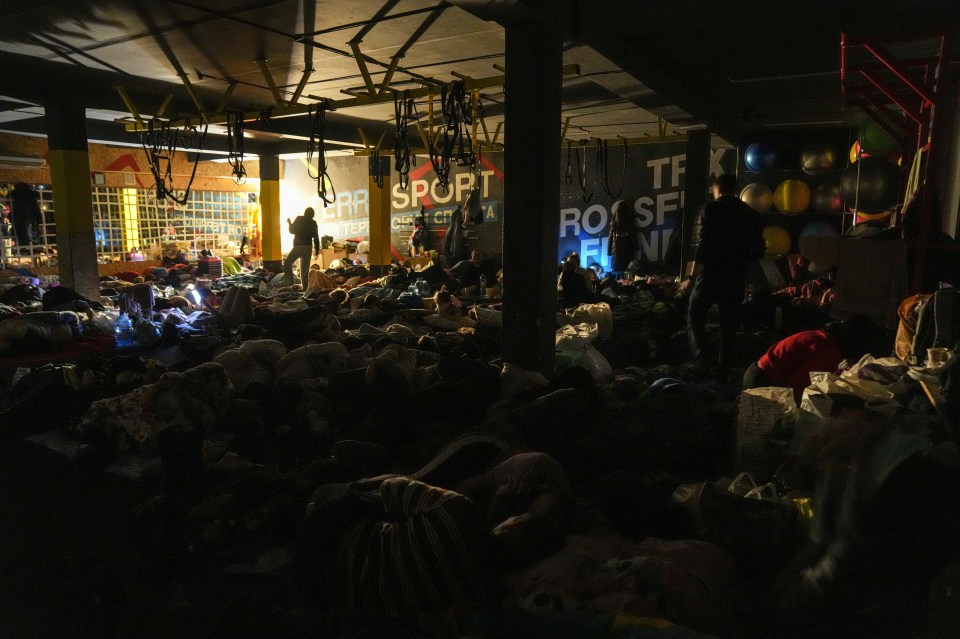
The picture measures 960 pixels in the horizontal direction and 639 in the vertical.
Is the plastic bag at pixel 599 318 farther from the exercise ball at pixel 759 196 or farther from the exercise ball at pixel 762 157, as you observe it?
the exercise ball at pixel 762 157

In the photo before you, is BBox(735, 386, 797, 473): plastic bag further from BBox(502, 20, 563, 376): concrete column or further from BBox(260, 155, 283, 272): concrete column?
BBox(260, 155, 283, 272): concrete column

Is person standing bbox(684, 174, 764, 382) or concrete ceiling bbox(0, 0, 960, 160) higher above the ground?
concrete ceiling bbox(0, 0, 960, 160)

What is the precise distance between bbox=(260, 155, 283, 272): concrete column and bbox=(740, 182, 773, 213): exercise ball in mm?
9383

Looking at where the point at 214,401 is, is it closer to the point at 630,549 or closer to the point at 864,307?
the point at 630,549

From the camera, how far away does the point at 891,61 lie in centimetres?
494

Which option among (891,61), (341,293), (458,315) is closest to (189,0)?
(458,315)

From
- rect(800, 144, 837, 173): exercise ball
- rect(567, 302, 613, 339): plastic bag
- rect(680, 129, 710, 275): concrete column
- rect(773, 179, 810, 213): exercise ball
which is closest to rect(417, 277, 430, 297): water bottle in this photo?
rect(567, 302, 613, 339): plastic bag

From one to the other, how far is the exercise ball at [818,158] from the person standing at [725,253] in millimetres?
6716

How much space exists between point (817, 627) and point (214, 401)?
3540mm

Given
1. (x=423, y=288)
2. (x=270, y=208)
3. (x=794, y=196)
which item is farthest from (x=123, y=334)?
(x=794, y=196)

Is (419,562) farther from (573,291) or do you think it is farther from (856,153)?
(856,153)

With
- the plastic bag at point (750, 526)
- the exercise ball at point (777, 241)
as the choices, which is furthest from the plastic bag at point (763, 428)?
the exercise ball at point (777, 241)

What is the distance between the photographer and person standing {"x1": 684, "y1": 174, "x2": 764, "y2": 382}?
5172 mm

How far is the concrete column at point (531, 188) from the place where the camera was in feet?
14.2
